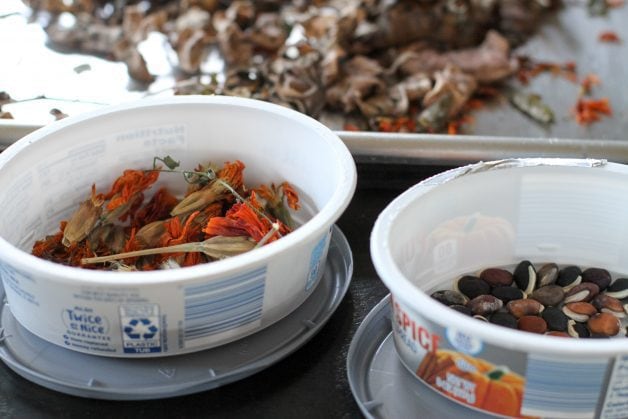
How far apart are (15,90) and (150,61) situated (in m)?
0.23

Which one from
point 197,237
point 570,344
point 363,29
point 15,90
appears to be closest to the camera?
point 570,344

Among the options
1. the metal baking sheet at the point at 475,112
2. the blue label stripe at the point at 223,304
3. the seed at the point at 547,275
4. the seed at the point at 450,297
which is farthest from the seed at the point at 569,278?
the blue label stripe at the point at 223,304

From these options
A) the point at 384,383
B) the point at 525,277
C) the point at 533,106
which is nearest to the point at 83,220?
the point at 384,383

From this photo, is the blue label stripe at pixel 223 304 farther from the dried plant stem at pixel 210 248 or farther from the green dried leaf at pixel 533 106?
the green dried leaf at pixel 533 106

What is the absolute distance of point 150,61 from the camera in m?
1.54

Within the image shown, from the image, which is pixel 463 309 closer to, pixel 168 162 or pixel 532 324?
pixel 532 324

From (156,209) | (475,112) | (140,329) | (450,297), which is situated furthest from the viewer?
(475,112)

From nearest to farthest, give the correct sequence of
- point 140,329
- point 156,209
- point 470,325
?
point 470,325 < point 140,329 < point 156,209

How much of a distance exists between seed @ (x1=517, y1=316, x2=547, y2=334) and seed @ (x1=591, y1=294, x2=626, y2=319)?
75 millimetres

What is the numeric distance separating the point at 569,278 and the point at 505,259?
2.7 inches

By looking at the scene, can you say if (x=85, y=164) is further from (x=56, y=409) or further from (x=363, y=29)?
(x=363, y=29)

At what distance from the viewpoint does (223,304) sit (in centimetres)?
80

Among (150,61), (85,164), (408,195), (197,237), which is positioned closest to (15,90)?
(150,61)

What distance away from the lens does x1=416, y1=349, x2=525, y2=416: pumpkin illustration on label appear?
710mm
